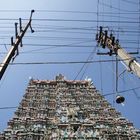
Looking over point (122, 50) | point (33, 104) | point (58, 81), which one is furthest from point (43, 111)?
point (122, 50)

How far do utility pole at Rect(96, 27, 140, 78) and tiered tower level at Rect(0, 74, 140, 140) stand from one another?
1573 centimetres

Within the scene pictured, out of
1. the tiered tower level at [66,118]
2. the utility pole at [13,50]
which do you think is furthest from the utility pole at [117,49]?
the tiered tower level at [66,118]

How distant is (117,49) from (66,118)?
2151 centimetres

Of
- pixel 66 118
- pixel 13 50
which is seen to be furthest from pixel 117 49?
pixel 66 118

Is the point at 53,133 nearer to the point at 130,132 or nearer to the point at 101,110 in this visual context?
the point at 130,132

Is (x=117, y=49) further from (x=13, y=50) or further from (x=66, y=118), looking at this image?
(x=66, y=118)

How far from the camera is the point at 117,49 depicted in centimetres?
1938

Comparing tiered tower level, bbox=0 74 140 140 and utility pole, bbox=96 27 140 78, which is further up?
tiered tower level, bbox=0 74 140 140

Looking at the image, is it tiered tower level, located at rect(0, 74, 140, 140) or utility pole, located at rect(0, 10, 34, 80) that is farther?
tiered tower level, located at rect(0, 74, 140, 140)

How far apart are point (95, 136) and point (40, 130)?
433cm

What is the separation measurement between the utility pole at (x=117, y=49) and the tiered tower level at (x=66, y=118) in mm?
15728

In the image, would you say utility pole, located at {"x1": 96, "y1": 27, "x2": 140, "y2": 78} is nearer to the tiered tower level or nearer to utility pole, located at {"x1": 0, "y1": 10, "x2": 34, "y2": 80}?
utility pole, located at {"x1": 0, "y1": 10, "x2": 34, "y2": 80}

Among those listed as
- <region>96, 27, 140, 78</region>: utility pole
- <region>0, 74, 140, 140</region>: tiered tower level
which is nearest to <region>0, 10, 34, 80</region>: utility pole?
<region>96, 27, 140, 78</region>: utility pole

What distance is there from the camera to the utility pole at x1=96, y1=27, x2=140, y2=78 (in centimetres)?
1695
